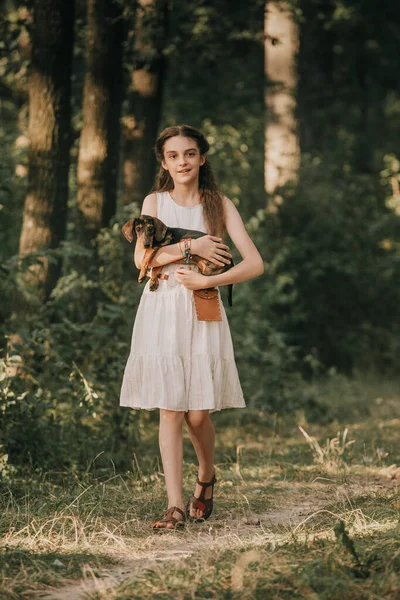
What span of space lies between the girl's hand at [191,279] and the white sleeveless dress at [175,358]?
10cm

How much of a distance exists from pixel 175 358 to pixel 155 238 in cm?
64

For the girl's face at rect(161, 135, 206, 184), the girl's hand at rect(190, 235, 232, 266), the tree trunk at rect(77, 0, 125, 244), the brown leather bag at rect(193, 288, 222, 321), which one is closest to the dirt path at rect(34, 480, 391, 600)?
the brown leather bag at rect(193, 288, 222, 321)

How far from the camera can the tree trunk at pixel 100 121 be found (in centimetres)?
816

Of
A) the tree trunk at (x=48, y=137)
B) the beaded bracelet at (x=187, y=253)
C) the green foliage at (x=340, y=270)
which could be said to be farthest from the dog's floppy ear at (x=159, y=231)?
the green foliage at (x=340, y=270)

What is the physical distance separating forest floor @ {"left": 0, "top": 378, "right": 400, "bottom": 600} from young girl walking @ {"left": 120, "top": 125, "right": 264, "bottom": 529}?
374 millimetres

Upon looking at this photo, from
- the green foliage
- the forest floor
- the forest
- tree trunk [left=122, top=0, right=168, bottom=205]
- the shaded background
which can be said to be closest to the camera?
the forest floor

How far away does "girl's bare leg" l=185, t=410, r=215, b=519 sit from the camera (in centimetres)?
520

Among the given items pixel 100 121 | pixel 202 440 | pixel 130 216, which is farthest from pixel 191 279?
pixel 100 121

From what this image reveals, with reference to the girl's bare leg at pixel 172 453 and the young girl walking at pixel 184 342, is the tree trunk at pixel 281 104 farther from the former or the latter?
the girl's bare leg at pixel 172 453

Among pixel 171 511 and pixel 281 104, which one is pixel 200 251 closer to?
pixel 171 511

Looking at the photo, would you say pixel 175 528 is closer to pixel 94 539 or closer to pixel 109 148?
pixel 94 539

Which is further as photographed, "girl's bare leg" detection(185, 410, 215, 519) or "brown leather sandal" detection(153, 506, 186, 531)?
"girl's bare leg" detection(185, 410, 215, 519)

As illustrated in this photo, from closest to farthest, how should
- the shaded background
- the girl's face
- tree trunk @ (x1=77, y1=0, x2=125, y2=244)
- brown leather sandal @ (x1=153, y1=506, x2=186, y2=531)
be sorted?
brown leather sandal @ (x1=153, y1=506, x2=186, y2=531)
the girl's face
the shaded background
tree trunk @ (x1=77, y1=0, x2=125, y2=244)

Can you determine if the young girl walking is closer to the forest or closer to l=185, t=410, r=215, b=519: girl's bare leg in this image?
l=185, t=410, r=215, b=519: girl's bare leg
